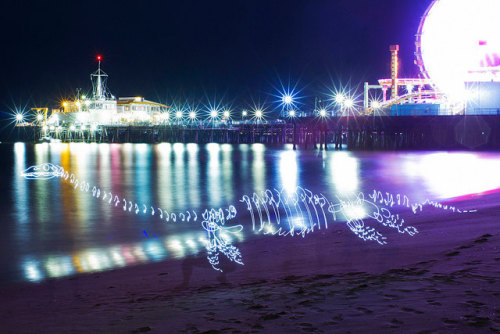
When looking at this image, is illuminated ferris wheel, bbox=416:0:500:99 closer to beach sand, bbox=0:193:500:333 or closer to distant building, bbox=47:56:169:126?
beach sand, bbox=0:193:500:333

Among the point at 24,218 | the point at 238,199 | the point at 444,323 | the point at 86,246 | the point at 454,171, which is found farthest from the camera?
the point at 454,171

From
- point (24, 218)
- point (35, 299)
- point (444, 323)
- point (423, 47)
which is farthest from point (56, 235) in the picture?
point (423, 47)

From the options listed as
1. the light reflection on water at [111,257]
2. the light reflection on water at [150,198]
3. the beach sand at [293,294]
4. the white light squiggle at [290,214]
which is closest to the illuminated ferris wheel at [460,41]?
the light reflection on water at [150,198]

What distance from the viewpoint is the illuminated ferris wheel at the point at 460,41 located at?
39.4m

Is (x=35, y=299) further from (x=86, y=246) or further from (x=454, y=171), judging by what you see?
(x=454, y=171)

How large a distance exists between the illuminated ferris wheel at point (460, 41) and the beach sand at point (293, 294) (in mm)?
34422

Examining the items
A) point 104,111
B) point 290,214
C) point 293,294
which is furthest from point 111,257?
point 104,111

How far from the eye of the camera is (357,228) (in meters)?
11.0

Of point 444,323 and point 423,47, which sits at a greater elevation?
point 423,47

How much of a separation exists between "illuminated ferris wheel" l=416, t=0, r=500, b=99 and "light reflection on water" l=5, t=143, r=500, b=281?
13.4 meters

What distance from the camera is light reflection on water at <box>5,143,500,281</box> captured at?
932 cm

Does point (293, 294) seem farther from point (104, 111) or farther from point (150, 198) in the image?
point (104, 111)

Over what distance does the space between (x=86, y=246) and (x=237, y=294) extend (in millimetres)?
4957

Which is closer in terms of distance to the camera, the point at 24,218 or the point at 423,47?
the point at 24,218
